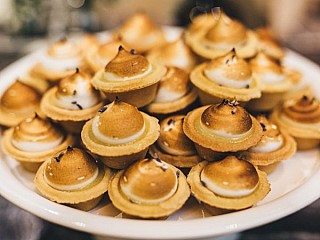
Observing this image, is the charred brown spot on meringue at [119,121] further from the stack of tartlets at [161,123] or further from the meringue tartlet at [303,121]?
the meringue tartlet at [303,121]

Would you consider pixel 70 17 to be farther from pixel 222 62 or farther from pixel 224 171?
pixel 224 171

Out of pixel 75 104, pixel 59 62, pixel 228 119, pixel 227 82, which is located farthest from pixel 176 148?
pixel 59 62

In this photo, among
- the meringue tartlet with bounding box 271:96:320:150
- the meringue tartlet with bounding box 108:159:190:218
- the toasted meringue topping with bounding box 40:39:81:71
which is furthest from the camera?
the toasted meringue topping with bounding box 40:39:81:71

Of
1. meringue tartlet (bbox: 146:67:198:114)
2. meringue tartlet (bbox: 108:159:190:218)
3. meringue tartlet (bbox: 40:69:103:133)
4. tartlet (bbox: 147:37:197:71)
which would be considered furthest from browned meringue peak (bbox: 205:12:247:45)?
meringue tartlet (bbox: 108:159:190:218)

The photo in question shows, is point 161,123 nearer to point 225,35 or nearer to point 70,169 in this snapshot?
point 70,169

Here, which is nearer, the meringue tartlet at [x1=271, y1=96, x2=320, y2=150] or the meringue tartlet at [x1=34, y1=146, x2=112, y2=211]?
the meringue tartlet at [x1=34, y1=146, x2=112, y2=211]

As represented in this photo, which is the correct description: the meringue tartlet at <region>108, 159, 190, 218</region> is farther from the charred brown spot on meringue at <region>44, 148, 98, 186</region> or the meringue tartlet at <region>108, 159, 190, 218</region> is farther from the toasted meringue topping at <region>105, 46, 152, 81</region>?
the toasted meringue topping at <region>105, 46, 152, 81</region>
